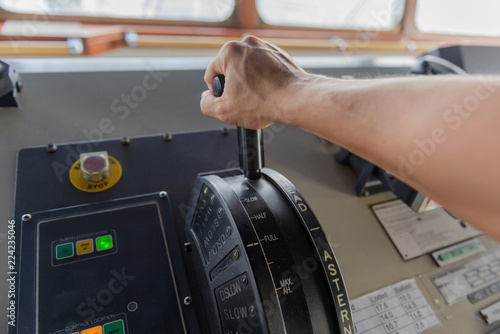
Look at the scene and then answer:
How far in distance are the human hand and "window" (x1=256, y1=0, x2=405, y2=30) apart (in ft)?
4.12

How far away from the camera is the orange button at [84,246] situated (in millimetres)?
758

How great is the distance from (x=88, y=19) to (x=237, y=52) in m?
1.14

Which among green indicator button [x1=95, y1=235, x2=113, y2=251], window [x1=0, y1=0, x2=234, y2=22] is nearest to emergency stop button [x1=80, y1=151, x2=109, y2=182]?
green indicator button [x1=95, y1=235, x2=113, y2=251]

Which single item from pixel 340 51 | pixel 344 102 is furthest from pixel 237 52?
pixel 340 51

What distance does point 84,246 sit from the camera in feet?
2.51

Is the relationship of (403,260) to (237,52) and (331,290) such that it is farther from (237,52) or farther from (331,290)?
(237,52)

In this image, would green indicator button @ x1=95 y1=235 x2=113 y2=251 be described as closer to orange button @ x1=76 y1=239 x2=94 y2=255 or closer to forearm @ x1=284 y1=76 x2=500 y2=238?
orange button @ x1=76 y1=239 x2=94 y2=255

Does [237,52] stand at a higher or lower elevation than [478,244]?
higher

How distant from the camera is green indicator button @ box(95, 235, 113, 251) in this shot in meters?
0.77

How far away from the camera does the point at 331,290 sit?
24.2 inches

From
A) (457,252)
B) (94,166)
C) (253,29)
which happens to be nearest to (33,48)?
(94,166)

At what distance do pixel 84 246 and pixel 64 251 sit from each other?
38 mm

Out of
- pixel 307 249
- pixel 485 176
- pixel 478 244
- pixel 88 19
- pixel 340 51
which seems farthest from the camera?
pixel 340 51

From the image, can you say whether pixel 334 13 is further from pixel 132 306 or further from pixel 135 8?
pixel 132 306
